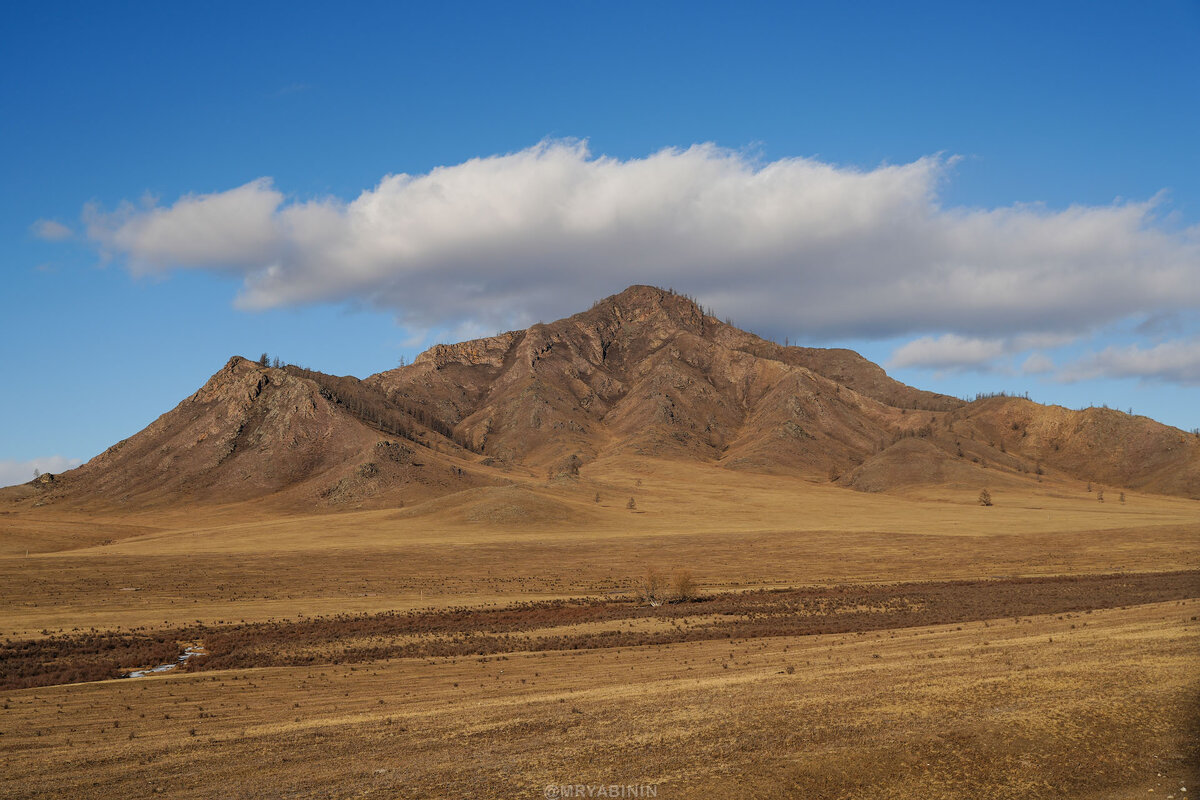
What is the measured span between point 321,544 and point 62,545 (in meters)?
37.0

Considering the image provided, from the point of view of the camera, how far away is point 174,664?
38781 mm

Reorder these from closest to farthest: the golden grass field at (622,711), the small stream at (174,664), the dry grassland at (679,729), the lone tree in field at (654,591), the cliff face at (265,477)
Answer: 1. the dry grassland at (679,729)
2. the golden grass field at (622,711)
3. the small stream at (174,664)
4. the lone tree in field at (654,591)
5. the cliff face at (265,477)

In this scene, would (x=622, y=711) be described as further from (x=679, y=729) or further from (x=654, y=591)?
(x=654, y=591)

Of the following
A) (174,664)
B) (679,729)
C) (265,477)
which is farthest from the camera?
(265,477)

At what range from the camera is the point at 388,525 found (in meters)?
121

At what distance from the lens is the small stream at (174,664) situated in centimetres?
3631

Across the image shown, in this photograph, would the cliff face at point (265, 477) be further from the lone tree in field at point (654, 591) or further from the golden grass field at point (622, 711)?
the lone tree in field at point (654, 591)

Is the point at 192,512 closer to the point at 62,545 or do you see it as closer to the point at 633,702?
the point at 62,545

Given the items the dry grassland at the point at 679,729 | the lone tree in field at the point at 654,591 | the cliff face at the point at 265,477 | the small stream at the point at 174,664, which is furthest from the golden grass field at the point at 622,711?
the cliff face at the point at 265,477

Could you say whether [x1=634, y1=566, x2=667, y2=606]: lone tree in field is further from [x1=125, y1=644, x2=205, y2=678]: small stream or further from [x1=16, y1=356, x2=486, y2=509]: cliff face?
[x1=16, y1=356, x2=486, y2=509]: cliff face

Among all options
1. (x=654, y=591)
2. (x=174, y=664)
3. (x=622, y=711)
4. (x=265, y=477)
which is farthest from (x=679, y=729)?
(x=265, y=477)

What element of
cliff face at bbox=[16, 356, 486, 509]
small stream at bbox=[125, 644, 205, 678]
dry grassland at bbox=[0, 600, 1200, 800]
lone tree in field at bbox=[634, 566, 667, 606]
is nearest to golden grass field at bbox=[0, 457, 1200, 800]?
dry grassland at bbox=[0, 600, 1200, 800]

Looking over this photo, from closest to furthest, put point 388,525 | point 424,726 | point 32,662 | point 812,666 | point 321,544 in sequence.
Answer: point 424,726, point 812,666, point 32,662, point 321,544, point 388,525

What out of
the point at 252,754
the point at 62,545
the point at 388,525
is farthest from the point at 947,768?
the point at 62,545
